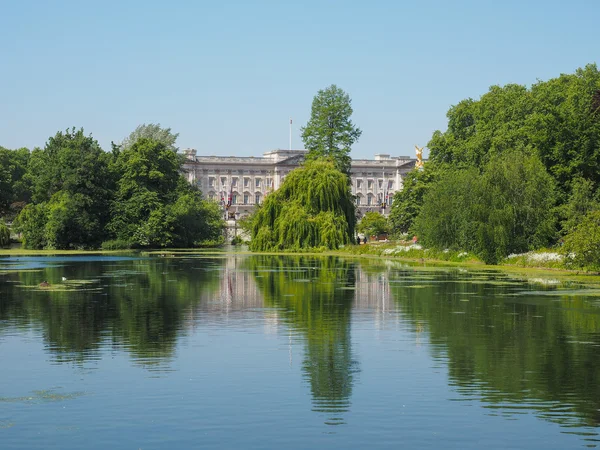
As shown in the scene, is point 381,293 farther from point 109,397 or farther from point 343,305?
point 109,397

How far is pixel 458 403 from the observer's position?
1330 cm

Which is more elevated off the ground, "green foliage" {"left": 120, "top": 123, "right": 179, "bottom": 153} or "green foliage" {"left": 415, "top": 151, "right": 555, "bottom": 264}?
"green foliage" {"left": 120, "top": 123, "right": 179, "bottom": 153}

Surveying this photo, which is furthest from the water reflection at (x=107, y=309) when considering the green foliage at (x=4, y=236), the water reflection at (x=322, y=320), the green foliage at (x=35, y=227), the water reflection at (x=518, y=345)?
the green foliage at (x=4, y=236)

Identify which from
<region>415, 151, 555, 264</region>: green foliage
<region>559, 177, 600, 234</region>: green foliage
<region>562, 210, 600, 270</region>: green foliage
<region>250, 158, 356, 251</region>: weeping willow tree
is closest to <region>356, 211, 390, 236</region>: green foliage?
<region>250, 158, 356, 251</region>: weeping willow tree

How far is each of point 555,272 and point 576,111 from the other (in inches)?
717

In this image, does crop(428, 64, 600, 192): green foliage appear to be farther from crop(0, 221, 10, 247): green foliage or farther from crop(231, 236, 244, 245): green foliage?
crop(231, 236, 244, 245): green foliage

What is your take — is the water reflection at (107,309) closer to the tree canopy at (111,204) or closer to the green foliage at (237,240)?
the tree canopy at (111,204)

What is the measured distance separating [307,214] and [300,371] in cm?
6183

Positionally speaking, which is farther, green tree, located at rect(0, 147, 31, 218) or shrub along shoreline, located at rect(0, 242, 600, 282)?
green tree, located at rect(0, 147, 31, 218)

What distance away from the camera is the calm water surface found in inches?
462

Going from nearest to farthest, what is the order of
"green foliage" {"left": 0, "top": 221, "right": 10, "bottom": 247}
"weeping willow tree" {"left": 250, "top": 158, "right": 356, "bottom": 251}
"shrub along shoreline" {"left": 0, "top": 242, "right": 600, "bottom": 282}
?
1. "shrub along shoreline" {"left": 0, "top": 242, "right": 600, "bottom": 282}
2. "weeping willow tree" {"left": 250, "top": 158, "right": 356, "bottom": 251}
3. "green foliage" {"left": 0, "top": 221, "right": 10, "bottom": 247}

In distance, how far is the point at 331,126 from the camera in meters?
97.6

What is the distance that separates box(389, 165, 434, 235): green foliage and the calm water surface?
58565 millimetres

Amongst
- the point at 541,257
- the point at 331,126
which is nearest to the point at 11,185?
the point at 331,126
